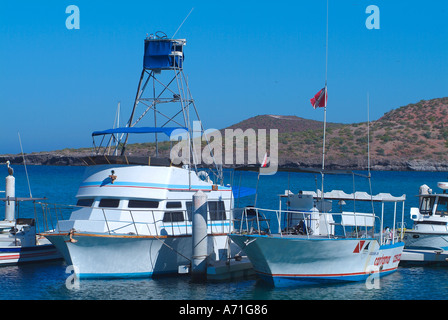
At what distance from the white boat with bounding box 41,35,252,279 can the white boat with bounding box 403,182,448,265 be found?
7618 mm

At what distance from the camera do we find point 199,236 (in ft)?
73.3

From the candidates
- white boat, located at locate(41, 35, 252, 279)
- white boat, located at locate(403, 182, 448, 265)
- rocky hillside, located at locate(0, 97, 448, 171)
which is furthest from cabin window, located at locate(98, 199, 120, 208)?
rocky hillside, located at locate(0, 97, 448, 171)

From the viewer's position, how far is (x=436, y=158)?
122 metres

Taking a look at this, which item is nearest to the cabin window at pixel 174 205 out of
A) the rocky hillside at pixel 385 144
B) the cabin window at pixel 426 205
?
the cabin window at pixel 426 205

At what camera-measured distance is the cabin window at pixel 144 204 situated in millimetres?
23078

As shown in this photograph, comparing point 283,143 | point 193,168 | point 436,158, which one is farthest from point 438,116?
point 193,168

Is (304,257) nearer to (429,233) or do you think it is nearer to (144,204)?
(144,204)

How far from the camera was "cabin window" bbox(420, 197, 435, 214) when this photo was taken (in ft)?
94.6

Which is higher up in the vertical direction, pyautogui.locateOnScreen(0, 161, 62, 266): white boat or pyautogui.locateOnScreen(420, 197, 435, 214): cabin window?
pyautogui.locateOnScreen(420, 197, 435, 214): cabin window

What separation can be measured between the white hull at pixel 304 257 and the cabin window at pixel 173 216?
237cm

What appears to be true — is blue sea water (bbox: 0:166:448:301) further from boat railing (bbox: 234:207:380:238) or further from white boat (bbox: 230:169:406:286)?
boat railing (bbox: 234:207:380:238)

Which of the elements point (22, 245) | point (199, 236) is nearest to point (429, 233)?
point (199, 236)

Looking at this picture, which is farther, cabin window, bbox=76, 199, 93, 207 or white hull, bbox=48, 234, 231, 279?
cabin window, bbox=76, 199, 93, 207
